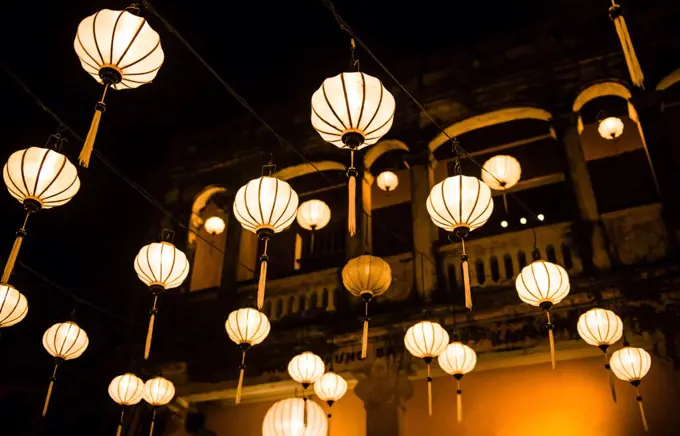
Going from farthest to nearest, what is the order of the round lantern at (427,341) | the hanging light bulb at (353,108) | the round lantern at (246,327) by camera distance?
the round lantern at (246,327), the round lantern at (427,341), the hanging light bulb at (353,108)

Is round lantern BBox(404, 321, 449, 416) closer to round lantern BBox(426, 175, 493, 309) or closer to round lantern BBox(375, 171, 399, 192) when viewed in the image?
round lantern BBox(426, 175, 493, 309)

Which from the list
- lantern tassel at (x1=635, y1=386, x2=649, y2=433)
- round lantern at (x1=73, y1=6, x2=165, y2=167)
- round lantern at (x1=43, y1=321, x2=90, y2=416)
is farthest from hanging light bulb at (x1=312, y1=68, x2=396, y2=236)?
round lantern at (x1=43, y1=321, x2=90, y2=416)

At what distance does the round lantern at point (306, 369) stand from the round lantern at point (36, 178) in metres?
3.96

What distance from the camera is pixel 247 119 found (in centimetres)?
1274

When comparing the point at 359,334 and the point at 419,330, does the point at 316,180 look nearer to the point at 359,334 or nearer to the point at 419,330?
the point at 359,334

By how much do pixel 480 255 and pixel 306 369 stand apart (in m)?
3.10

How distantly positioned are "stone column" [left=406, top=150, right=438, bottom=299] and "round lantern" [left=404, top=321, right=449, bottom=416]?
133 cm

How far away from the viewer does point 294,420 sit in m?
6.84

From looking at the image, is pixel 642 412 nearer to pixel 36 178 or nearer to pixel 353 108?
pixel 353 108

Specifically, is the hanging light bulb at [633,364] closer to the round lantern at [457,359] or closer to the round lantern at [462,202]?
the round lantern at [457,359]

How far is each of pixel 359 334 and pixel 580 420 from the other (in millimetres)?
3286

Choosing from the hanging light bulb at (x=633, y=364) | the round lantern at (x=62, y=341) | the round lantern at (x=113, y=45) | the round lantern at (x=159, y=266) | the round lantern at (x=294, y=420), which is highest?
the round lantern at (x=113, y=45)

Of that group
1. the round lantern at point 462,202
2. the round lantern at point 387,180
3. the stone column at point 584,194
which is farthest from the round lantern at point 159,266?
the stone column at point 584,194

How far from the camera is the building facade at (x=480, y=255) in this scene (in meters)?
8.28
